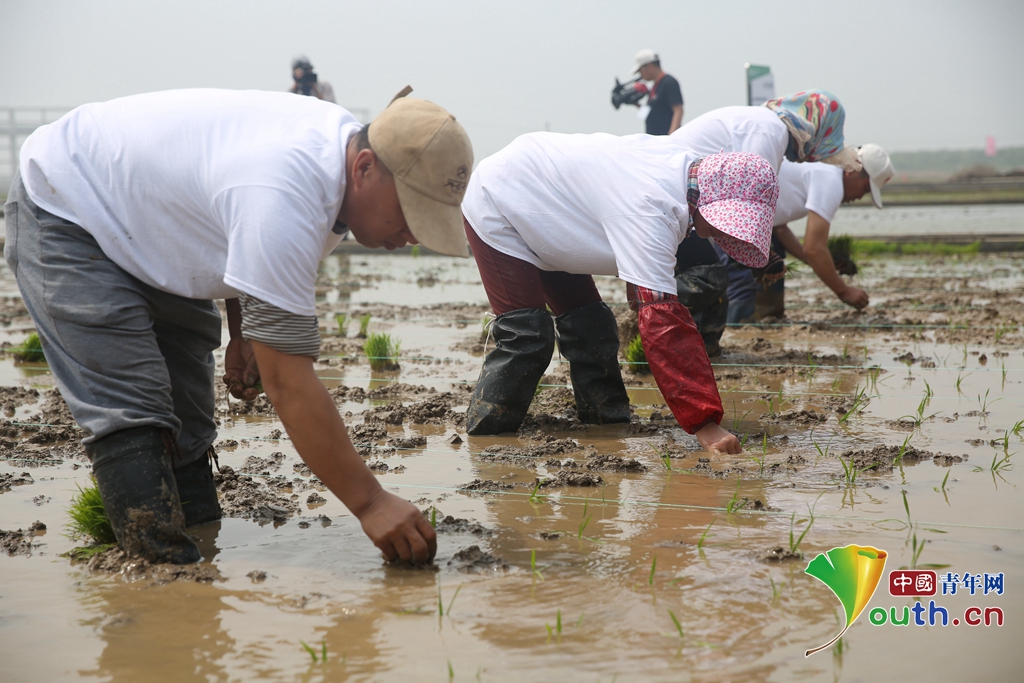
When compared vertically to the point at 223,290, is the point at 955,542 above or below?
below

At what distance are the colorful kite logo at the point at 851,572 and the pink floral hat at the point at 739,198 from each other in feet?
3.63

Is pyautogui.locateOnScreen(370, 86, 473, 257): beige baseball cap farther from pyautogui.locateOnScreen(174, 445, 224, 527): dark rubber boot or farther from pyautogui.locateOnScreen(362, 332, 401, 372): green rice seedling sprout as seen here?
pyautogui.locateOnScreen(362, 332, 401, 372): green rice seedling sprout

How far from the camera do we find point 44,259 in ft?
6.86

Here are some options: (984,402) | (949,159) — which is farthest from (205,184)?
(949,159)

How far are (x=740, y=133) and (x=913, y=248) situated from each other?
28.2 feet

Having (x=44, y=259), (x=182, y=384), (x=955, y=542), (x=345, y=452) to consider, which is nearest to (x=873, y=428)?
(x=955, y=542)

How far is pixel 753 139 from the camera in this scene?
4.18m

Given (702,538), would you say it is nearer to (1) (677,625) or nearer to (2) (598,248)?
(1) (677,625)

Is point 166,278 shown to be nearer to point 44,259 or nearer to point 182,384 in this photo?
point 44,259

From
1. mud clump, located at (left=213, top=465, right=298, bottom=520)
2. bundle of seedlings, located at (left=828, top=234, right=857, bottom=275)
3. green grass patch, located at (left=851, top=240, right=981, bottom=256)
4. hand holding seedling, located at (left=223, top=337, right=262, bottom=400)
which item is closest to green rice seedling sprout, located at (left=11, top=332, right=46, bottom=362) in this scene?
mud clump, located at (left=213, top=465, right=298, bottom=520)

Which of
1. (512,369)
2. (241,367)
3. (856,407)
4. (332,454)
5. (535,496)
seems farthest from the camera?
(856,407)

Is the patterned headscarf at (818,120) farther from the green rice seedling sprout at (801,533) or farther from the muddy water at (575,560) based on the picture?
the green rice seedling sprout at (801,533)

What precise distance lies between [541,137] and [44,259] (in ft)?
6.30

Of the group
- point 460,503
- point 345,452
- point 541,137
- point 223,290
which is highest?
point 541,137
